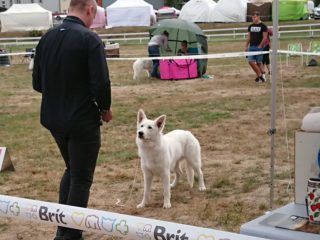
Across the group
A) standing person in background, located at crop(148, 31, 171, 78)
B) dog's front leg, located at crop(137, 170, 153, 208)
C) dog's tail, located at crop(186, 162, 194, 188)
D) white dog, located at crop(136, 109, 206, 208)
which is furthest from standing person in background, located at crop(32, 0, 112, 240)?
standing person in background, located at crop(148, 31, 171, 78)

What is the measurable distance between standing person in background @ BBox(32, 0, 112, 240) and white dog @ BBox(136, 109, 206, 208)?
101 centimetres

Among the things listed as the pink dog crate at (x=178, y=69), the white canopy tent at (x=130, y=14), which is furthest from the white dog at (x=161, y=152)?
the white canopy tent at (x=130, y=14)

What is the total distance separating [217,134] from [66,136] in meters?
4.78

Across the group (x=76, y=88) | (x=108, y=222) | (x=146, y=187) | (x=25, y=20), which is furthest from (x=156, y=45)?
(x=25, y=20)

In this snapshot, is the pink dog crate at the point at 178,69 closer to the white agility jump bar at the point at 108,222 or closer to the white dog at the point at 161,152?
the white dog at the point at 161,152

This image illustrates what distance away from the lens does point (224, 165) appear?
6727mm

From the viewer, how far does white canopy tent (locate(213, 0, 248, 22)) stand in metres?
39.1

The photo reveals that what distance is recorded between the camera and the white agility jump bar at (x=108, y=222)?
6.79 feet

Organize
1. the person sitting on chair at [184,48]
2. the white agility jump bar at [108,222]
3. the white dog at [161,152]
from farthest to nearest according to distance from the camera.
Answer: the person sitting on chair at [184,48], the white dog at [161,152], the white agility jump bar at [108,222]

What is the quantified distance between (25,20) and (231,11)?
48.6 feet

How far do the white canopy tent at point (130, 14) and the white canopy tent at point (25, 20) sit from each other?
4.76 meters

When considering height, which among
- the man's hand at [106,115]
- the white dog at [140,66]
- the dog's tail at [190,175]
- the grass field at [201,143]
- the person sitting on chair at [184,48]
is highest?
the man's hand at [106,115]

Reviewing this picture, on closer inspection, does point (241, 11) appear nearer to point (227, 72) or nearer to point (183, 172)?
point (227, 72)

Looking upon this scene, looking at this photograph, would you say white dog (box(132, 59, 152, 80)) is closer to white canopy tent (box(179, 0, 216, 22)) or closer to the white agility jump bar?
the white agility jump bar
